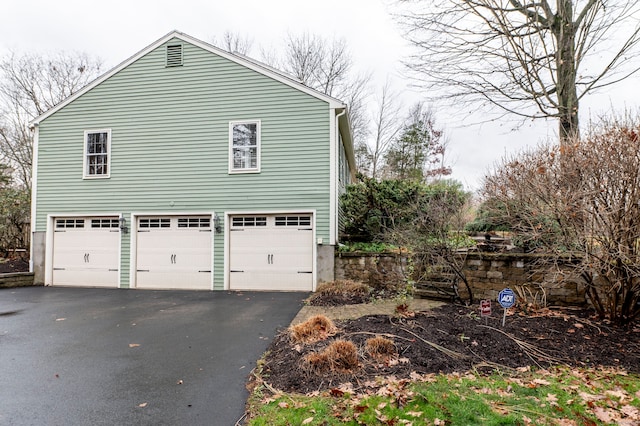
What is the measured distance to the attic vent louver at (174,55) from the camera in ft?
33.5

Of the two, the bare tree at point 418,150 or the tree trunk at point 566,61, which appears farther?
the bare tree at point 418,150

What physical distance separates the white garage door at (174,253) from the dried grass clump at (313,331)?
18.5ft

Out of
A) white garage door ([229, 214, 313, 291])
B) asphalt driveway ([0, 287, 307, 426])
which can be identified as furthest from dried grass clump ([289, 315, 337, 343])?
white garage door ([229, 214, 313, 291])

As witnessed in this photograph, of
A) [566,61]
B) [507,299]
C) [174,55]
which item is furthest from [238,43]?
[507,299]

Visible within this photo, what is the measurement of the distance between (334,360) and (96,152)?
10.3m

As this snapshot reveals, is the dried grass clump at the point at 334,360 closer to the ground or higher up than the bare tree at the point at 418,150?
closer to the ground

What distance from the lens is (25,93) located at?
59.2ft

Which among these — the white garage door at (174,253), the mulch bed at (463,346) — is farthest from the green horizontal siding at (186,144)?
the mulch bed at (463,346)

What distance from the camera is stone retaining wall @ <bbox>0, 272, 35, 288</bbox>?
1011cm

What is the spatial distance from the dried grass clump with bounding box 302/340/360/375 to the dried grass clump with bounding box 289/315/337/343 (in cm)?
73

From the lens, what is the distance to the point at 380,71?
22281 millimetres

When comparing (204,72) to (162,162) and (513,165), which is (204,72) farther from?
(513,165)

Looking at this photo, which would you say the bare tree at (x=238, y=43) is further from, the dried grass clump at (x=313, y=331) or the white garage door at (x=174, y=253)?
the dried grass clump at (x=313, y=331)

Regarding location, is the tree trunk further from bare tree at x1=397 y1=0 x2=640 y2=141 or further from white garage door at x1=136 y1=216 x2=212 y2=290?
white garage door at x1=136 y1=216 x2=212 y2=290
